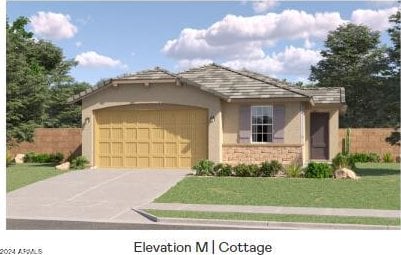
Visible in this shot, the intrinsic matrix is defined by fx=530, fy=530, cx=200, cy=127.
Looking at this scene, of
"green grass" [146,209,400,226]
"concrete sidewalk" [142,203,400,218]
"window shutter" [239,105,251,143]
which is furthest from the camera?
"window shutter" [239,105,251,143]

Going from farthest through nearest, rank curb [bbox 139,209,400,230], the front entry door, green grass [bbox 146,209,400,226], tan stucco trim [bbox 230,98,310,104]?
the front entry door → tan stucco trim [bbox 230,98,310,104] → green grass [bbox 146,209,400,226] → curb [bbox 139,209,400,230]

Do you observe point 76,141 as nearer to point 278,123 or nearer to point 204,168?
point 204,168

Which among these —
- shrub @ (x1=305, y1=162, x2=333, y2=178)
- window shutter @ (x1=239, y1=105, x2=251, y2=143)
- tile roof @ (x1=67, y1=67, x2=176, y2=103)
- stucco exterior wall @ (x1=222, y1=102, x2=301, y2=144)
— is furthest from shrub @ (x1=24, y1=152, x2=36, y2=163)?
shrub @ (x1=305, y1=162, x2=333, y2=178)

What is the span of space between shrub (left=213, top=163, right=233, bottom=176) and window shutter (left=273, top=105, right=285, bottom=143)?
315cm

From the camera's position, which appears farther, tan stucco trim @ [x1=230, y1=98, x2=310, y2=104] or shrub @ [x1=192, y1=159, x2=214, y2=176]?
tan stucco trim @ [x1=230, y1=98, x2=310, y2=104]

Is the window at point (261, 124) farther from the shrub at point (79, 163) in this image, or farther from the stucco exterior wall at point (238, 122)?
the shrub at point (79, 163)

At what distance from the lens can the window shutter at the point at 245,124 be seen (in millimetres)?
21562

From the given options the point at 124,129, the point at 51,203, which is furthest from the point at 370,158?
the point at 51,203

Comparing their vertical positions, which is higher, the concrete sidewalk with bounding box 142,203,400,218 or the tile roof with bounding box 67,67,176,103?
the tile roof with bounding box 67,67,176,103

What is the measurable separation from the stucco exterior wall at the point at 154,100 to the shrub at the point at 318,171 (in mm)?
3948

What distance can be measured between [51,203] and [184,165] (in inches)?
320

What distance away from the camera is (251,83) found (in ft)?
73.8

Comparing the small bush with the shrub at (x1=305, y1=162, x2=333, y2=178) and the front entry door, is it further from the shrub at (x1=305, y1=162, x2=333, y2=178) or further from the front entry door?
the front entry door

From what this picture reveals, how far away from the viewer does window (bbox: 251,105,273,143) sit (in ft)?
71.0
